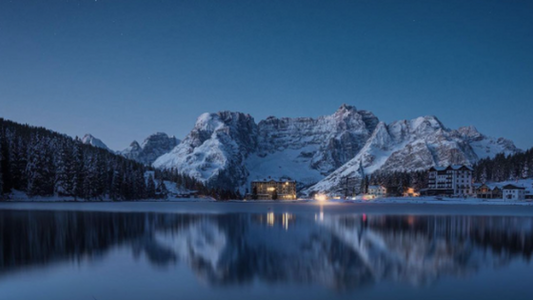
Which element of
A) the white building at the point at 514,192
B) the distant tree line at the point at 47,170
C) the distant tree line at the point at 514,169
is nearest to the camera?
the distant tree line at the point at 47,170

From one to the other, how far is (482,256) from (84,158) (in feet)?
524

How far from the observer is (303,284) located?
17.6 metres

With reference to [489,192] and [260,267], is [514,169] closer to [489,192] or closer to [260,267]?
[489,192]

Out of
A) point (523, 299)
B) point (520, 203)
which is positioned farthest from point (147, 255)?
point (520, 203)

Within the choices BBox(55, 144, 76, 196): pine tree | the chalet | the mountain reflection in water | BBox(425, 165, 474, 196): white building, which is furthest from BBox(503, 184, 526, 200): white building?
BBox(55, 144, 76, 196): pine tree

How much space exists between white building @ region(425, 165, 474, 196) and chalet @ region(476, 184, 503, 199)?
16.1 metres

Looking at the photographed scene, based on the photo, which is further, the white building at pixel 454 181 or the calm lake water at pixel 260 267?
the white building at pixel 454 181

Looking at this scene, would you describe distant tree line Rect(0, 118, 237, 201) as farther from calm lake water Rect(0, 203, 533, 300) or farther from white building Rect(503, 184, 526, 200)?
white building Rect(503, 184, 526, 200)

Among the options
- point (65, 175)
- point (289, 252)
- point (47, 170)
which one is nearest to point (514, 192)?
point (289, 252)

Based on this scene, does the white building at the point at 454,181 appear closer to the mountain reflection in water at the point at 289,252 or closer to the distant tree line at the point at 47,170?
the distant tree line at the point at 47,170

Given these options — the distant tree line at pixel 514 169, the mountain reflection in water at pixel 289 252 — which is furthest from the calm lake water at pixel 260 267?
the distant tree line at pixel 514 169

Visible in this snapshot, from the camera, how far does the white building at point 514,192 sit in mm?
145000

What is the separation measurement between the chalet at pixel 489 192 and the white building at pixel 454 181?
52.9 feet

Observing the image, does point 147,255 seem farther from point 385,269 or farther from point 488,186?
point 488,186
